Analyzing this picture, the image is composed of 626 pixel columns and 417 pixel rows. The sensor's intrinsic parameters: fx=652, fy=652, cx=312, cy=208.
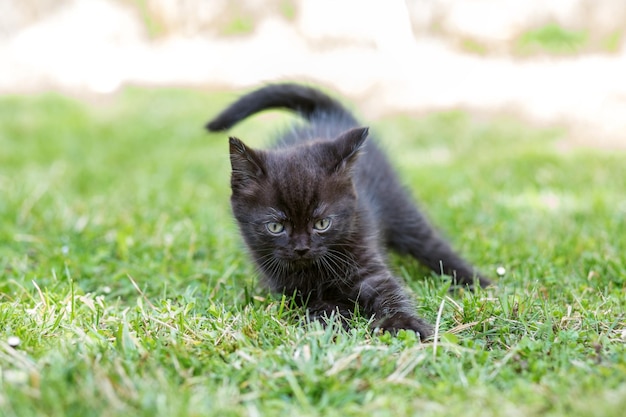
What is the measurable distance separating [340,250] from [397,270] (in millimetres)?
625

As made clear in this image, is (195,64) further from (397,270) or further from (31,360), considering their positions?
(31,360)

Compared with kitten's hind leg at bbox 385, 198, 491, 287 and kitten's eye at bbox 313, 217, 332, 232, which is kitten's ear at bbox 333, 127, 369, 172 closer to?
kitten's eye at bbox 313, 217, 332, 232

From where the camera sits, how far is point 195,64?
35.9ft

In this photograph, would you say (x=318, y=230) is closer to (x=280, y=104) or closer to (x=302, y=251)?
(x=302, y=251)

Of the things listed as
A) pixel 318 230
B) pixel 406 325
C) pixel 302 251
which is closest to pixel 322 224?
pixel 318 230

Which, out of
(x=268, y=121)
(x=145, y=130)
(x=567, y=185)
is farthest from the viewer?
(x=268, y=121)

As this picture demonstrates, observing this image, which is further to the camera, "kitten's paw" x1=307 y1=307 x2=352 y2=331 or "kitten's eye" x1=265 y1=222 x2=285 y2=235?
"kitten's eye" x1=265 y1=222 x2=285 y2=235

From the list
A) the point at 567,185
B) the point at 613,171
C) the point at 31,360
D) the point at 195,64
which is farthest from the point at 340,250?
the point at 195,64

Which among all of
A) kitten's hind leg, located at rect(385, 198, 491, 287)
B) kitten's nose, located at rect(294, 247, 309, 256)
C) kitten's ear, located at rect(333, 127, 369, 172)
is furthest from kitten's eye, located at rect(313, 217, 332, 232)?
kitten's hind leg, located at rect(385, 198, 491, 287)

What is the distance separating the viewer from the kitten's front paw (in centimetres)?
245

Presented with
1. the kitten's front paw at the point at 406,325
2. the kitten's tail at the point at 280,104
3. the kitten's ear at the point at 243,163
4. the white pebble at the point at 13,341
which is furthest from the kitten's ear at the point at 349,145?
the white pebble at the point at 13,341

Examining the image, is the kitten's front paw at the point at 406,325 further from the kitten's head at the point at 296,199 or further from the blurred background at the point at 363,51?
the blurred background at the point at 363,51

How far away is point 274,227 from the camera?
280 centimetres

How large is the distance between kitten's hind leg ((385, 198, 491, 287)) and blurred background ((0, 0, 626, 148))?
361 centimetres
